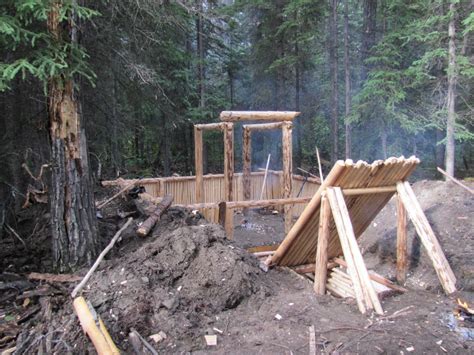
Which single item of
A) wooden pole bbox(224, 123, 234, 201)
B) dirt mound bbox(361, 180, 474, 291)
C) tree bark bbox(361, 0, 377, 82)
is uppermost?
tree bark bbox(361, 0, 377, 82)

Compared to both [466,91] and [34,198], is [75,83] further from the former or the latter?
[466,91]

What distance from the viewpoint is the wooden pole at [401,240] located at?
5.39m

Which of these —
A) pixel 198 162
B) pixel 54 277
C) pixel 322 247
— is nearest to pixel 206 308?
pixel 322 247

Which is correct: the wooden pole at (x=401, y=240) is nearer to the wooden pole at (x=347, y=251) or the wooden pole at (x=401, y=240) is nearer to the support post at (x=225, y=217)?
the wooden pole at (x=347, y=251)

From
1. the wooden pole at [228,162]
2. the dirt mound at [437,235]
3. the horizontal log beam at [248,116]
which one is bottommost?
the dirt mound at [437,235]

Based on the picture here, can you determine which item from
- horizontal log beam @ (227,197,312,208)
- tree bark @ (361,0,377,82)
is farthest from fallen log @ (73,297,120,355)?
tree bark @ (361,0,377,82)

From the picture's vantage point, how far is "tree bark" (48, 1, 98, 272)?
4.85m

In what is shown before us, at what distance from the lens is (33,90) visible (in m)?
5.95

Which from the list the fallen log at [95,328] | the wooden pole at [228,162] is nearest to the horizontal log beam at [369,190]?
the fallen log at [95,328]

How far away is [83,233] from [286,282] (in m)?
2.69

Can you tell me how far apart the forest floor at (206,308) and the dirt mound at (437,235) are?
1.08 feet

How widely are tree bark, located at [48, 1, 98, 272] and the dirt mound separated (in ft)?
15.9

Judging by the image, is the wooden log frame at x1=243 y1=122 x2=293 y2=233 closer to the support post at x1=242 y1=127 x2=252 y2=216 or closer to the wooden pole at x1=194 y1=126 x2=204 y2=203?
the support post at x1=242 y1=127 x2=252 y2=216

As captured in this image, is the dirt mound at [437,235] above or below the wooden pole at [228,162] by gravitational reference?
below
